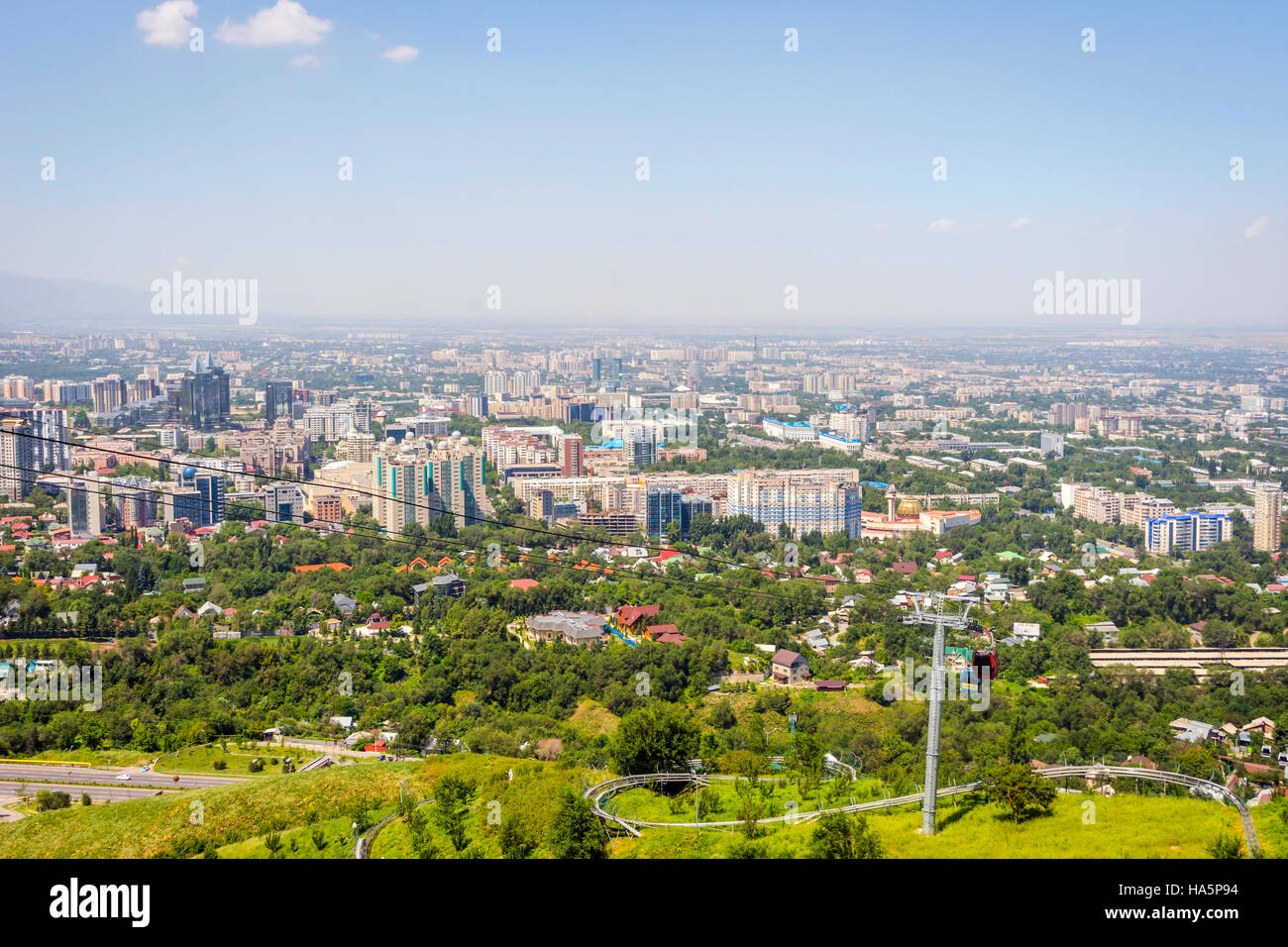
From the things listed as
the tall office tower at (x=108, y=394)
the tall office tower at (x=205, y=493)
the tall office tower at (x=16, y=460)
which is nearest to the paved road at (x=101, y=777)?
the tall office tower at (x=205, y=493)

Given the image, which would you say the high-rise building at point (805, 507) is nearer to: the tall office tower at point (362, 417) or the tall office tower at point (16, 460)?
the tall office tower at point (16, 460)

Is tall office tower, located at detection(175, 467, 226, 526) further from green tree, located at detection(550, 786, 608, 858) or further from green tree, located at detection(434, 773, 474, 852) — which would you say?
green tree, located at detection(550, 786, 608, 858)

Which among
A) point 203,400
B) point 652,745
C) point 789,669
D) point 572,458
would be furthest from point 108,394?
point 652,745
